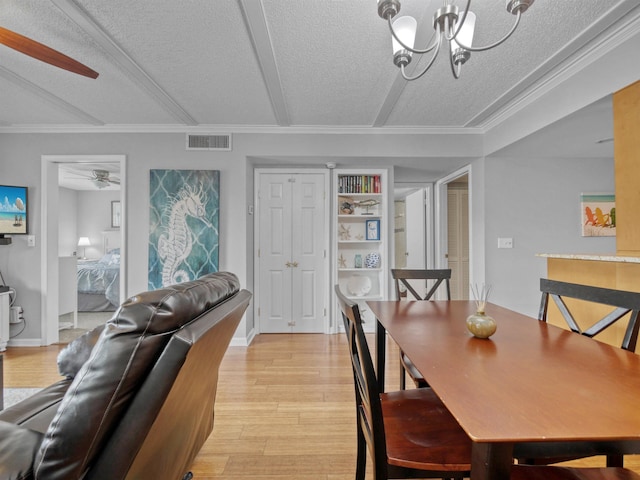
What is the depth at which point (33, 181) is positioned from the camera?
3.41m

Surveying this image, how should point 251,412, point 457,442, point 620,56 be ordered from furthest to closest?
1. point 251,412
2. point 620,56
3. point 457,442

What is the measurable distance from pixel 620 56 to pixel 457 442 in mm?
2490

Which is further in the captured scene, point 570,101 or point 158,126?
point 158,126

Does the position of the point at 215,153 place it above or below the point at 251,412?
above

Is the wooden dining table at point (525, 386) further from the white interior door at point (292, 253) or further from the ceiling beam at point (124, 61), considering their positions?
the white interior door at point (292, 253)

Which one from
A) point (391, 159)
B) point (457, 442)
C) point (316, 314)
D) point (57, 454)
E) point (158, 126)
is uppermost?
point (158, 126)

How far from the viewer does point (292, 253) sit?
12.9 feet

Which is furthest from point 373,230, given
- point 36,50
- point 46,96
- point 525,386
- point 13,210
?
point 13,210

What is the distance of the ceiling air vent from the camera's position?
11.3 feet

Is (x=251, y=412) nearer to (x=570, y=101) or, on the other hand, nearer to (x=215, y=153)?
(x=215, y=153)

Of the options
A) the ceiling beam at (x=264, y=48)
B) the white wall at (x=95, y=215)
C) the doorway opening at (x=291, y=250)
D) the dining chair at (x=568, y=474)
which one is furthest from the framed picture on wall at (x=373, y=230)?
the white wall at (x=95, y=215)

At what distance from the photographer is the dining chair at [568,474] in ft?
2.75

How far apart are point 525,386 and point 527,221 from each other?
3313 mm

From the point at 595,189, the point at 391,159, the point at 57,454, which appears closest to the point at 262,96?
the point at 391,159
